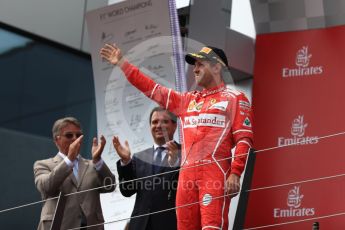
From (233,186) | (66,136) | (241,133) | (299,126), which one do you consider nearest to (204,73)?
(241,133)

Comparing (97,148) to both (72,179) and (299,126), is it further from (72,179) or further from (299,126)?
(299,126)

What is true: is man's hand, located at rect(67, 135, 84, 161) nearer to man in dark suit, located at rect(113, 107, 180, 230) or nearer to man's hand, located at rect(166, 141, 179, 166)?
man in dark suit, located at rect(113, 107, 180, 230)

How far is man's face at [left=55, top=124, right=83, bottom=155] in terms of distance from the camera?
12.8 feet

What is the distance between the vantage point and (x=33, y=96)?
6527mm

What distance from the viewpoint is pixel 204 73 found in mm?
3611

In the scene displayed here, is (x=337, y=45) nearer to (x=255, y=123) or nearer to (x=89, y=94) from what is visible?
(x=255, y=123)

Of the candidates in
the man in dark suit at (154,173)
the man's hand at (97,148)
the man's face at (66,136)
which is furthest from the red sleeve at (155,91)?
the man's face at (66,136)

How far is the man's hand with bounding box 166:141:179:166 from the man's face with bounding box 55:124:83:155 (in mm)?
514

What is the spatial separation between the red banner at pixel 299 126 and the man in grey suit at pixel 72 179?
1389 millimetres

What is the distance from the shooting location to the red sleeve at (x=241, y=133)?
3.32 meters

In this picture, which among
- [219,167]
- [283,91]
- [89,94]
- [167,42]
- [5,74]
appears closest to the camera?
[219,167]

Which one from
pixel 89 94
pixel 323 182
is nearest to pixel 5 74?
pixel 89 94

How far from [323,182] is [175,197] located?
1.50 meters

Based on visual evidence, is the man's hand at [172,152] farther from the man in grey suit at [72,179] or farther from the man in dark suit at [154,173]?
the man in grey suit at [72,179]
